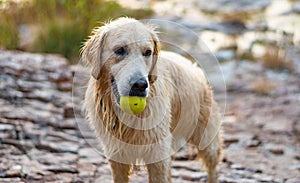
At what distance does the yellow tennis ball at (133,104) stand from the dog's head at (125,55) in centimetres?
4

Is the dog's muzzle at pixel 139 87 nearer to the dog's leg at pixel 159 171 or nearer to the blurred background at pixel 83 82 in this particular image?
the dog's leg at pixel 159 171

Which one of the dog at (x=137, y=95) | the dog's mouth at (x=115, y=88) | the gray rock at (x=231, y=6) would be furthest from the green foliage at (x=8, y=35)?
the gray rock at (x=231, y=6)

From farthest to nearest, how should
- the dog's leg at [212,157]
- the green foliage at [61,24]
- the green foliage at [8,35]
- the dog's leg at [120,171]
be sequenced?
the green foliage at [61,24] → the green foliage at [8,35] → the dog's leg at [212,157] → the dog's leg at [120,171]

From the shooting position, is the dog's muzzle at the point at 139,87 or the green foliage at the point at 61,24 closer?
the dog's muzzle at the point at 139,87

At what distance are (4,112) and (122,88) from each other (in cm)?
303

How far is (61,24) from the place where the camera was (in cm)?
955

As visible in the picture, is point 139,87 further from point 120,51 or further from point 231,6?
point 231,6

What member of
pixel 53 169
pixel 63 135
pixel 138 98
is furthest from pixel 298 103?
pixel 138 98

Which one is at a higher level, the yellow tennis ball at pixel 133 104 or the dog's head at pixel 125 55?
the dog's head at pixel 125 55

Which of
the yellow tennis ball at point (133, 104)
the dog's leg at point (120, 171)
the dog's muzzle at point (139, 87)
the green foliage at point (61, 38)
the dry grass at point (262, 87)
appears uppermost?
the dog's muzzle at point (139, 87)

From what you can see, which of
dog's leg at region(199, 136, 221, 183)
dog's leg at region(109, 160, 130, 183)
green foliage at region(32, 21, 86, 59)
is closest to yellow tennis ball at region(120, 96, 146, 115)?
dog's leg at region(109, 160, 130, 183)

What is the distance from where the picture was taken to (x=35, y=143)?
577 centimetres

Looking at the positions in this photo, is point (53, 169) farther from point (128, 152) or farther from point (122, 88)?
point (122, 88)

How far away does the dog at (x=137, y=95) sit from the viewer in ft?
12.3
